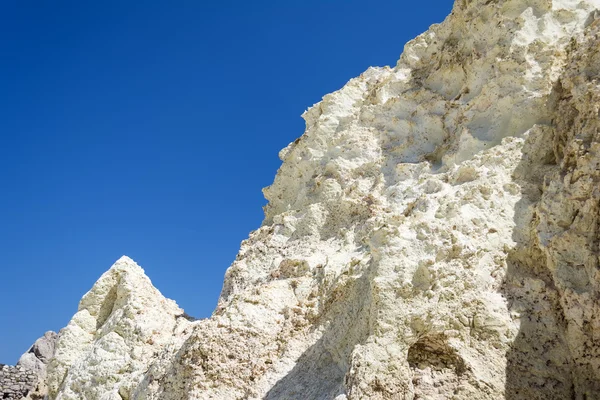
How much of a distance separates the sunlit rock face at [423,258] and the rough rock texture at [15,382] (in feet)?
26.9

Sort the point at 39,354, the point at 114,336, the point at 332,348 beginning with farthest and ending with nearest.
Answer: the point at 39,354 → the point at 114,336 → the point at 332,348

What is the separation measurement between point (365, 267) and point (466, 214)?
52.1 inches

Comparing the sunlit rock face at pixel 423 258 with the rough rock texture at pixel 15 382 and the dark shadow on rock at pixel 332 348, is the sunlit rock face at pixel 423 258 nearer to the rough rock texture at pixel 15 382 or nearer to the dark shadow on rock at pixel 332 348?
the dark shadow on rock at pixel 332 348

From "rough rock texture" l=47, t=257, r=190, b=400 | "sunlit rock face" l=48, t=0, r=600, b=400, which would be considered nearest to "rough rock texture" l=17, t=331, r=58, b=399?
"rough rock texture" l=47, t=257, r=190, b=400

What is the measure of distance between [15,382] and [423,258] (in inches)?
604

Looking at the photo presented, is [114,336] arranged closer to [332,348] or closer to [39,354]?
[332,348]

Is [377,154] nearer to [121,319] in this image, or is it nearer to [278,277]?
[278,277]

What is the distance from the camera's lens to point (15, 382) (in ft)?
52.3

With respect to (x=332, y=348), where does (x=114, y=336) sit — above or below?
above

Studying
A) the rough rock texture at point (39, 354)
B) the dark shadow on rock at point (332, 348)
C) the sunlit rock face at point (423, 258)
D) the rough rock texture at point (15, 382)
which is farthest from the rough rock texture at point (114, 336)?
the rough rock texture at point (39, 354)

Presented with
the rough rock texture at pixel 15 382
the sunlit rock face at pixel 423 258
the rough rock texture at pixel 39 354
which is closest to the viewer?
the sunlit rock face at pixel 423 258

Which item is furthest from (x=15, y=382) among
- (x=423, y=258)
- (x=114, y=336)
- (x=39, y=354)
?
(x=423, y=258)

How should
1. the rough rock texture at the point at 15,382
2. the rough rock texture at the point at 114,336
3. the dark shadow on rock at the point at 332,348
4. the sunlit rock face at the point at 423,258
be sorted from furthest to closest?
1. the rough rock texture at the point at 15,382
2. the rough rock texture at the point at 114,336
3. the dark shadow on rock at the point at 332,348
4. the sunlit rock face at the point at 423,258

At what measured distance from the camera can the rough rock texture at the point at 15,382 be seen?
51.5ft
